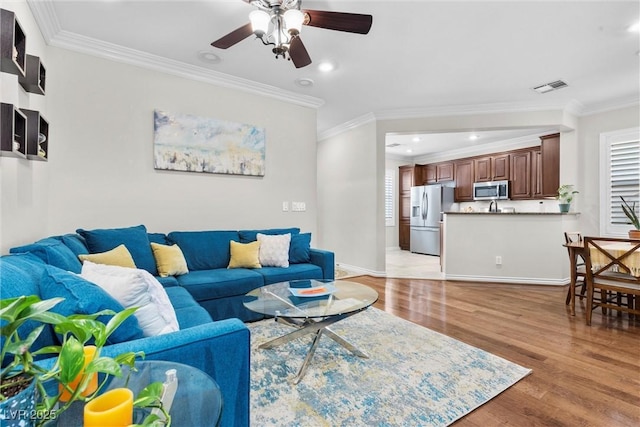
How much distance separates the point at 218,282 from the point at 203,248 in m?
0.60

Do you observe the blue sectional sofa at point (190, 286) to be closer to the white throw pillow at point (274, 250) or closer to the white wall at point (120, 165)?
the white throw pillow at point (274, 250)

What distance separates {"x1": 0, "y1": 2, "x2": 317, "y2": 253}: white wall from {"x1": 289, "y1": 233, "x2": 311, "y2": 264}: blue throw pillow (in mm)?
659

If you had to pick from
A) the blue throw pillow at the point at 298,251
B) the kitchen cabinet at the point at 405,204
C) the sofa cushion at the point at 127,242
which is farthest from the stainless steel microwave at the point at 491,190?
the sofa cushion at the point at 127,242

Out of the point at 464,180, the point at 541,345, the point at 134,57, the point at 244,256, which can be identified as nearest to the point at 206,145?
the point at 134,57

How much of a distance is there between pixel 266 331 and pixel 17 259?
1800 mm

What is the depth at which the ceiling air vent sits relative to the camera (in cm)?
383

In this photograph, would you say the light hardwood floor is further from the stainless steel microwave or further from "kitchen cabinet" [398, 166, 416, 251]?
"kitchen cabinet" [398, 166, 416, 251]

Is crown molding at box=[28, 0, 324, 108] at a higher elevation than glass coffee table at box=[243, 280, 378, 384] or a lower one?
higher

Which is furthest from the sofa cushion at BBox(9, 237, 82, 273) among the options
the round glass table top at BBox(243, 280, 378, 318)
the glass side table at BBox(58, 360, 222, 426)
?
the glass side table at BBox(58, 360, 222, 426)

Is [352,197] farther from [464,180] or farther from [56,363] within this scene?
[56,363]

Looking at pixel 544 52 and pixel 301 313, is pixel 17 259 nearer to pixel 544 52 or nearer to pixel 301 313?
pixel 301 313

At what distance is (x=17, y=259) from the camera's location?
4.72 ft

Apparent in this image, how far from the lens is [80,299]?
1057mm

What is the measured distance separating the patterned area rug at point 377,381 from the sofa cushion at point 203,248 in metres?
0.94
